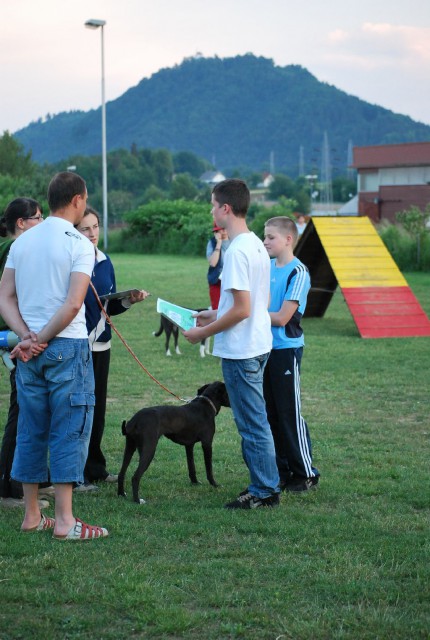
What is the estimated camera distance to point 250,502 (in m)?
5.37

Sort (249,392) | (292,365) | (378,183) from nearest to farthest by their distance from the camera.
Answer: (249,392)
(292,365)
(378,183)

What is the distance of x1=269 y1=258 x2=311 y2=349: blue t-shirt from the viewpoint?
5704mm

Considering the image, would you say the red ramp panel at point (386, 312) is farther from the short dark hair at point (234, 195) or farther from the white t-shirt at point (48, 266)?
the white t-shirt at point (48, 266)

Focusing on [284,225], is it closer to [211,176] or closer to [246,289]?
[246,289]

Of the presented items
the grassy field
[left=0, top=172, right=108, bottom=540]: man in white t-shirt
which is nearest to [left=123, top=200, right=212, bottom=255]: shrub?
the grassy field

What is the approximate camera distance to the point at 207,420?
5.82m

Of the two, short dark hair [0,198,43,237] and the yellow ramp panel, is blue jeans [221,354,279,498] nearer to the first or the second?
short dark hair [0,198,43,237]

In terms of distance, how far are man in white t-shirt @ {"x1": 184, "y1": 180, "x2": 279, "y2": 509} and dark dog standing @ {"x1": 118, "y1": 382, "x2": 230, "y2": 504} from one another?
51cm

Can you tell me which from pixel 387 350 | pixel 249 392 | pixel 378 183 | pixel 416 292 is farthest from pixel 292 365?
pixel 378 183

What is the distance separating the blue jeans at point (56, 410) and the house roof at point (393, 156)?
6551 centimetres

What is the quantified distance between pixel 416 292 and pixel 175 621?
17.4m

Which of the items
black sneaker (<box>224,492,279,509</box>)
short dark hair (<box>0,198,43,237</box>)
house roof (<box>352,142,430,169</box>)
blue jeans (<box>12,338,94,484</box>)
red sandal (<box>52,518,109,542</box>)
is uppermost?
house roof (<box>352,142,430,169</box>)

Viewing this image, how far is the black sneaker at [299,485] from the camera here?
5758mm

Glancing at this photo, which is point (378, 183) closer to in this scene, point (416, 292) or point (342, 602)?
point (416, 292)
